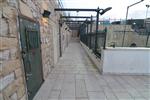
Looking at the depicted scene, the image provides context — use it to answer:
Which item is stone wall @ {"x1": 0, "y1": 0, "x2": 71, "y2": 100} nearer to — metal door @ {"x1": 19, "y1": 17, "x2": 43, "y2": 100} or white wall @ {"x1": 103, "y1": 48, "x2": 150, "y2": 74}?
metal door @ {"x1": 19, "y1": 17, "x2": 43, "y2": 100}

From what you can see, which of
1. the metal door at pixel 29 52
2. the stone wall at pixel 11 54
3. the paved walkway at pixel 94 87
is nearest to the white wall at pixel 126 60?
the paved walkway at pixel 94 87

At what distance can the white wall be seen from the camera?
12.9ft

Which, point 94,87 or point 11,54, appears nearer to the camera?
point 11,54

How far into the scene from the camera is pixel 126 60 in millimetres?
4016

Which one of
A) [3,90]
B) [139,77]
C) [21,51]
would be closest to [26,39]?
[21,51]

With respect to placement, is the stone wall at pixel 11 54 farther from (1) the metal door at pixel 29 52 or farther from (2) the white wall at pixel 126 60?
(2) the white wall at pixel 126 60

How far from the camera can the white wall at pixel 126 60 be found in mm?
3945

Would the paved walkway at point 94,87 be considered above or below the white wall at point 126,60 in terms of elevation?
below

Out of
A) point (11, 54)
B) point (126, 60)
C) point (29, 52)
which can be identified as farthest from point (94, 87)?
point (11, 54)

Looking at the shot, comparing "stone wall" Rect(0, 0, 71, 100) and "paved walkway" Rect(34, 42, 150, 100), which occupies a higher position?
"stone wall" Rect(0, 0, 71, 100)

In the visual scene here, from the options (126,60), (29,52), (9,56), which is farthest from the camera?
(126,60)

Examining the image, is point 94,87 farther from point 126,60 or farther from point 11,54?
point 11,54

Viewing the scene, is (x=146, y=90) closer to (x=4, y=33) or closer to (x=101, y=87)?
(x=101, y=87)

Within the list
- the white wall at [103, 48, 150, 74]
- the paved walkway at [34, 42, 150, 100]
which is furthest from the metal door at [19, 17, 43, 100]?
the white wall at [103, 48, 150, 74]
